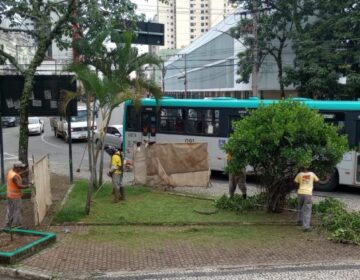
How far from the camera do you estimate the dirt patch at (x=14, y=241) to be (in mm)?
9312

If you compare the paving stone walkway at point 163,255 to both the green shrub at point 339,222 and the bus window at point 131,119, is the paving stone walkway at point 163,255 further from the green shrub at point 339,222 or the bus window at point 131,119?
the bus window at point 131,119

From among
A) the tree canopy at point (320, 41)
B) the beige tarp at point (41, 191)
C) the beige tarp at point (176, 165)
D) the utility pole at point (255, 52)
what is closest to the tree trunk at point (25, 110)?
the beige tarp at point (41, 191)

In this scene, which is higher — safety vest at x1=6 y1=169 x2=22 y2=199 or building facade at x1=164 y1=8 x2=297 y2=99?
building facade at x1=164 y1=8 x2=297 y2=99

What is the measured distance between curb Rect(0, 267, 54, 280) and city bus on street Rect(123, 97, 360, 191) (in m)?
8.95

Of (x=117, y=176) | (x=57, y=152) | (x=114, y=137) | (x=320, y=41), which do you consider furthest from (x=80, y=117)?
(x=117, y=176)

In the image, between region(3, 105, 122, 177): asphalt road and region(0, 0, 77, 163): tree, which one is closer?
region(0, 0, 77, 163): tree

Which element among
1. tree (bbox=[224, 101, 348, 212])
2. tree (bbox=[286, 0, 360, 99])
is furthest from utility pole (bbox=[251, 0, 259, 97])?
tree (bbox=[224, 101, 348, 212])

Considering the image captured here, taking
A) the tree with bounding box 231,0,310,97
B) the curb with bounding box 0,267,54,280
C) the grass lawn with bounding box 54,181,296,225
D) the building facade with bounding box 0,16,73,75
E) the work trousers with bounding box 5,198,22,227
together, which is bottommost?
the curb with bounding box 0,267,54,280

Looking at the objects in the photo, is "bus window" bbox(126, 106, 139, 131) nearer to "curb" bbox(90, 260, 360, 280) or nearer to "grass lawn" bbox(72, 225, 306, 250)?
"grass lawn" bbox(72, 225, 306, 250)

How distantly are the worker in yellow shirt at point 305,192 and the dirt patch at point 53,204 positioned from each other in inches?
218

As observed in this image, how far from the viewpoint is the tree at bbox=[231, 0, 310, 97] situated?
32188 millimetres

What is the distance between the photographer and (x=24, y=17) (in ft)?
50.0

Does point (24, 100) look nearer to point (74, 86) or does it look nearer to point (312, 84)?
point (74, 86)

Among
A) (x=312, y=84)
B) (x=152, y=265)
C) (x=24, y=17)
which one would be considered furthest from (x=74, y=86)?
(x=312, y=84)
